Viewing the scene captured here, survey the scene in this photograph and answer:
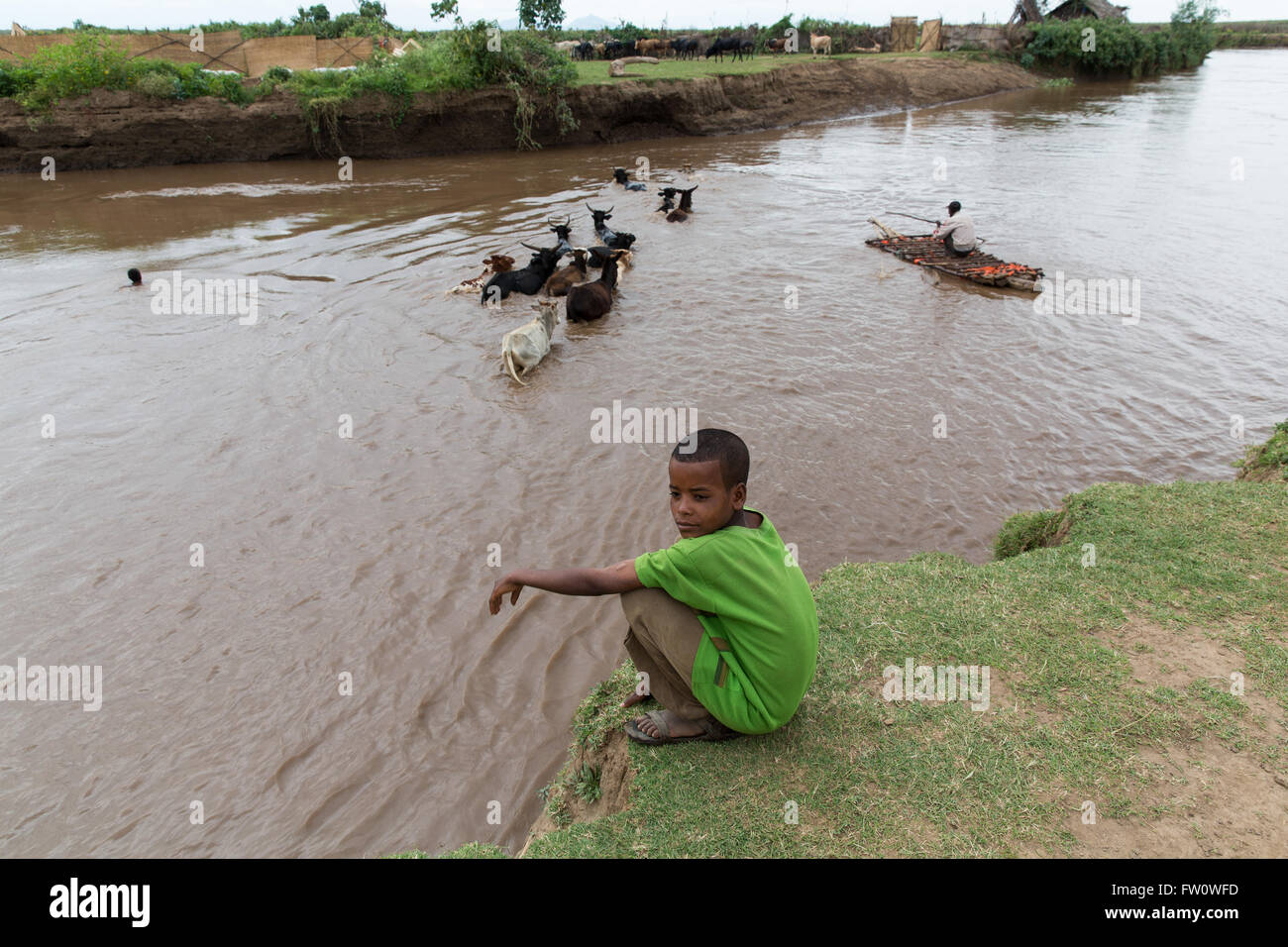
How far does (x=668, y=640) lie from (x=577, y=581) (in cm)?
41

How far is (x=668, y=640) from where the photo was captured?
9.08 feet

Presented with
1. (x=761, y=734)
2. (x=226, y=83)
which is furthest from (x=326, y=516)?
(x=226, y=83)

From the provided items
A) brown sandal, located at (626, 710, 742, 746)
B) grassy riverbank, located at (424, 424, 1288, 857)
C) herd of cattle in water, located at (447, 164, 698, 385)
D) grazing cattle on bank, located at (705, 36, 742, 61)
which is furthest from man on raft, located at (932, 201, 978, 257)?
grazing cattle on bank, located at (705, 36, 742, 61)

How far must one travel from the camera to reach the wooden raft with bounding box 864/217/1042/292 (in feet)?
33.4

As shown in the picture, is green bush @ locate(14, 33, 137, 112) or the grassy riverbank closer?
the grassy riverbank

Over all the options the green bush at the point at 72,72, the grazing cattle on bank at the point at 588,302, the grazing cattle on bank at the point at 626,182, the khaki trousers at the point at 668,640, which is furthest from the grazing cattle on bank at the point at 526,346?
the green bush at the point at 72,72

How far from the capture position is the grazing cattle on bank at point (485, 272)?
10189mm

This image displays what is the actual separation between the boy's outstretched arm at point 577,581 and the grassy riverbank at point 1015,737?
75 centimetres

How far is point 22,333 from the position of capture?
9.01 m

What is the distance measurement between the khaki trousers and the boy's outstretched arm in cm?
7

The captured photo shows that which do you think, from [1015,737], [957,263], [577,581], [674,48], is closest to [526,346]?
[577,581]

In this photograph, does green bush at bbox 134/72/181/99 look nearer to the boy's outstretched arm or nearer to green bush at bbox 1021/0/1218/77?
the boy's outstretched arm

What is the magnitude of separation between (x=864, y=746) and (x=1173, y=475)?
16.5ft

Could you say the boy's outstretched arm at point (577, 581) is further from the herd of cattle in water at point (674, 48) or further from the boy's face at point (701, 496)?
the herd of cattle in water at point (674, 48)
